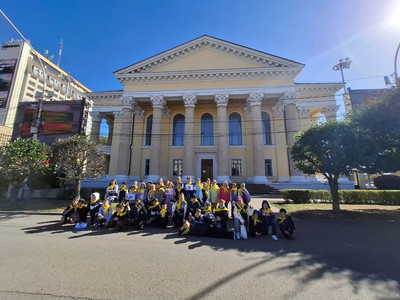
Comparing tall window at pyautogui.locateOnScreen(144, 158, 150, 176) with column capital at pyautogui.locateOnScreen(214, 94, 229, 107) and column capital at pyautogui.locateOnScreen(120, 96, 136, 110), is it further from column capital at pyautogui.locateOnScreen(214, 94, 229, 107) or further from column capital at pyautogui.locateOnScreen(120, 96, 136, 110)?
column capital at pyautogui.locateOnScreen(214, 94, 229, 107)

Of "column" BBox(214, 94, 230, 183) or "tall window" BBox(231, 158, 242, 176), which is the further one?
"tall window" BBox(231, 158, 242, 176)

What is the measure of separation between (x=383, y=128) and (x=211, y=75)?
1742 cm

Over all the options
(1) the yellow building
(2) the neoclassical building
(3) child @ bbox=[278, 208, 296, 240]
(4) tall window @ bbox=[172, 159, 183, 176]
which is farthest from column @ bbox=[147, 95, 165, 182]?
(1) the yellow building

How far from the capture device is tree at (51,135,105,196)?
1200 cm

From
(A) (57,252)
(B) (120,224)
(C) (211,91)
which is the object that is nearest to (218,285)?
(A) (57,252)

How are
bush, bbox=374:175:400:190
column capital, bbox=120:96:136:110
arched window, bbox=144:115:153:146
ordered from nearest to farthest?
1. bush, bbox=374:175:400:190
2. column capital, bbox=120:96:136:110
3. arched window, bbox=144:115:153:146

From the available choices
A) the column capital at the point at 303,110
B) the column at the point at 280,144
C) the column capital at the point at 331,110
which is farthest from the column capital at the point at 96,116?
the column capital at the point at 331,110

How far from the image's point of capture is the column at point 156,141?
69.5 ft

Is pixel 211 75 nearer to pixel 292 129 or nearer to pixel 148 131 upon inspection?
pixel 292 129

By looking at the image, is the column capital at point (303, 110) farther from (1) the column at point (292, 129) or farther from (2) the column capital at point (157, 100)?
(2) the column capital at point (157, 100)

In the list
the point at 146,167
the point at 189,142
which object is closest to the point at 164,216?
the point at 189,142

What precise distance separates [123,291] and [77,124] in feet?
109

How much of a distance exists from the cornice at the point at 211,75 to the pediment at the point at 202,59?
1.86 ft

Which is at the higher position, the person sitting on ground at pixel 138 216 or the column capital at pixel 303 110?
the column capital at pixel 303 110
